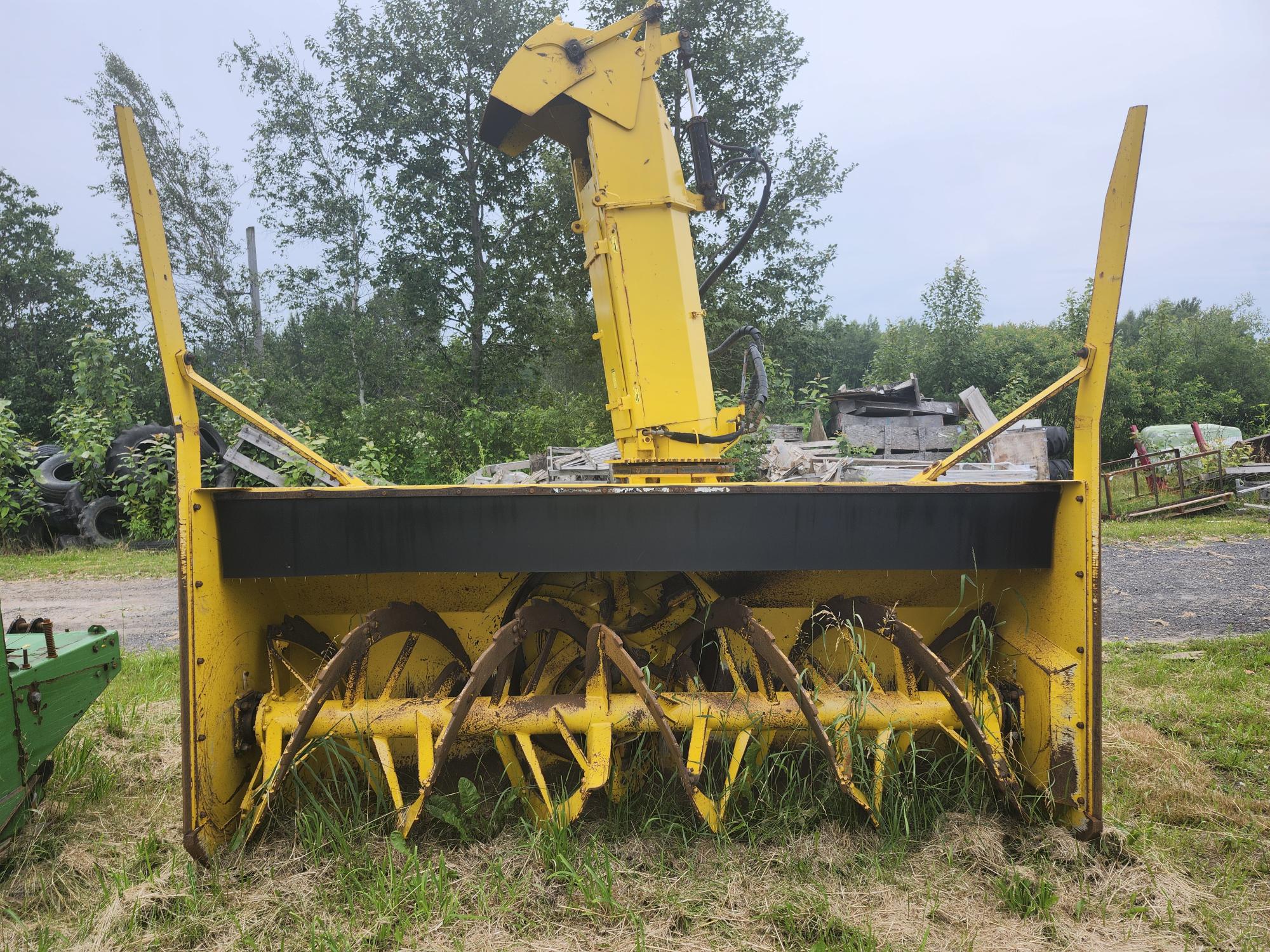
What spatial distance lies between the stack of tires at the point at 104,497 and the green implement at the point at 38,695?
771cm

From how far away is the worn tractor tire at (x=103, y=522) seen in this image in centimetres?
995

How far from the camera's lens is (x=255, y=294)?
2097 centimetres

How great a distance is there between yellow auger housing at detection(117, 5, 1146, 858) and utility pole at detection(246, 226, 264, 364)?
20318 mm

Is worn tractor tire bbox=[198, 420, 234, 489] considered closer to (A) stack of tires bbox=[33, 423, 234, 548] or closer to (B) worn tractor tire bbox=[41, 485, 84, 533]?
(A) stack of tires bbox=[33, 423, 234, 548]

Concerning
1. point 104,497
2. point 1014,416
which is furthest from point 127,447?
point 1014,416

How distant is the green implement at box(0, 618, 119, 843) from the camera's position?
2.13 meters

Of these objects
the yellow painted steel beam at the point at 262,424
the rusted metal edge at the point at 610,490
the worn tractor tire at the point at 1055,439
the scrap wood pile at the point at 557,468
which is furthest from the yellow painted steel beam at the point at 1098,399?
the worn tractor tire at the point at 1055,439

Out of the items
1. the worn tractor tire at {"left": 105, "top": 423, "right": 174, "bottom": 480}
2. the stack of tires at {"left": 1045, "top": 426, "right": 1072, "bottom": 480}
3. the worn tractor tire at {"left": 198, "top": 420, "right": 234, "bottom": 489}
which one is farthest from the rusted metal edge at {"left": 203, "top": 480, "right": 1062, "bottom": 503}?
the stack of tires at {"left": 1045, "top": 426, "right": 1072, "bottom": 480}

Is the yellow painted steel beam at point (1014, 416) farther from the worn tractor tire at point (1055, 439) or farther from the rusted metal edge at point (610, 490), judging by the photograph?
the worn tractor tire at point (1055, 439)

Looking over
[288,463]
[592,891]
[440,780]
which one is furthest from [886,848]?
[288,463]

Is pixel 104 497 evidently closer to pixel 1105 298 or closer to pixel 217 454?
pixel 217 454

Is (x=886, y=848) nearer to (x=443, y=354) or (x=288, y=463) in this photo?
(x=288, y=463)

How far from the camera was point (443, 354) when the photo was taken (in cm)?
1542

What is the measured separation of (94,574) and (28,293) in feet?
68.1
